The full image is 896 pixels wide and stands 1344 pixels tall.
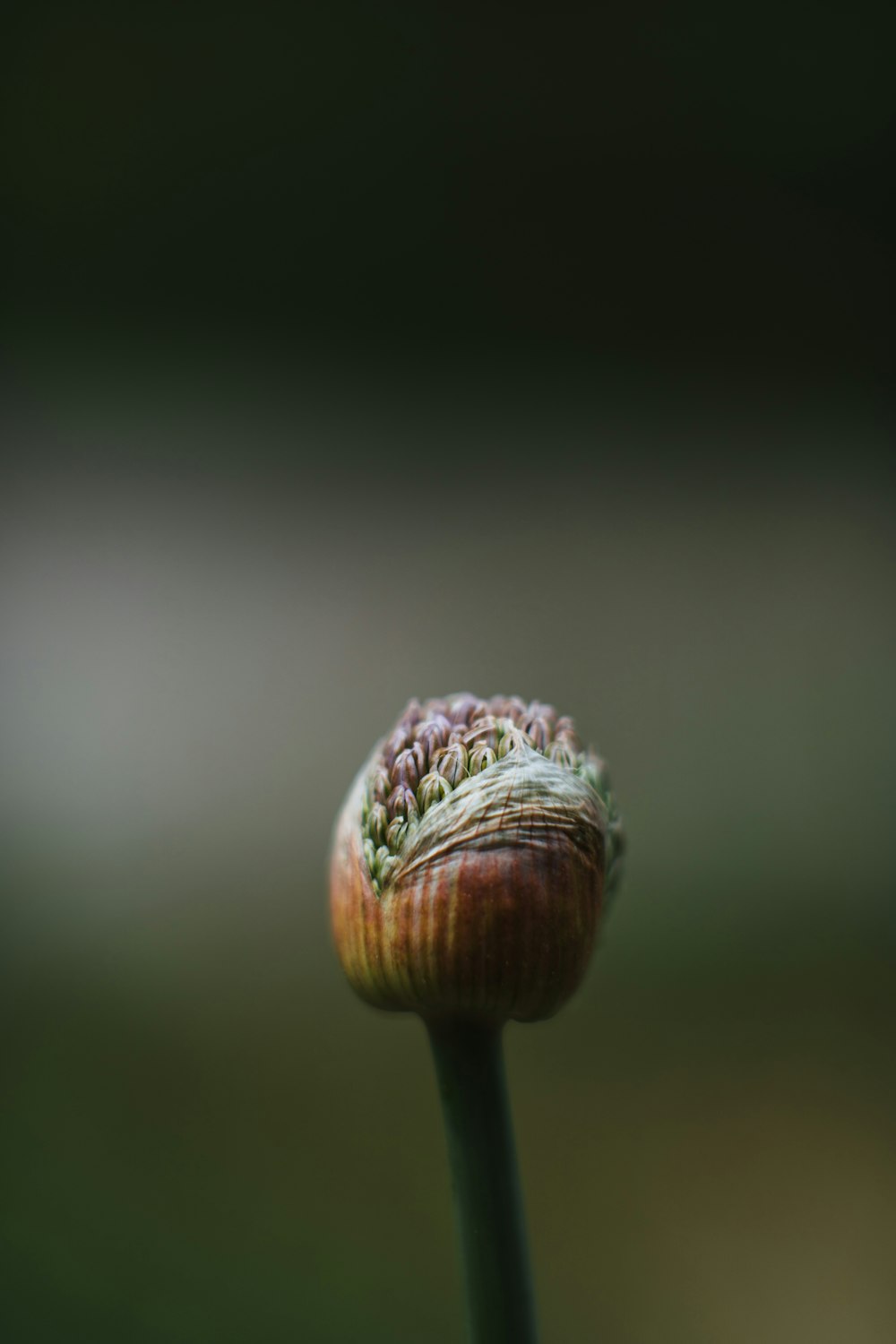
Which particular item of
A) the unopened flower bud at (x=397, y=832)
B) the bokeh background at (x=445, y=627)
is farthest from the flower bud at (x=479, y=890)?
the bokeh background at (x=445, y=627)

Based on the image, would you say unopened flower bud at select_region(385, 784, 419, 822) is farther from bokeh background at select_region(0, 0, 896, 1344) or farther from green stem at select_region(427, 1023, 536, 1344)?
bokeh background at select_region(0, 0, 896, 1344)

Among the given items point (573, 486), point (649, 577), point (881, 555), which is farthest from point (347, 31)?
point (881, 555)

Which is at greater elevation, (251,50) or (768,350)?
(251,50)

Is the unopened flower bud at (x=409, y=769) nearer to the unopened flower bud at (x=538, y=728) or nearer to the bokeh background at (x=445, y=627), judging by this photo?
the unopened flower bud at (x=538, y=728)

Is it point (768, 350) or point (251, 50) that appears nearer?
point (251, 50)

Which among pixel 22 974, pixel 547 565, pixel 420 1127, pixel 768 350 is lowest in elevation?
pixel 420 1127

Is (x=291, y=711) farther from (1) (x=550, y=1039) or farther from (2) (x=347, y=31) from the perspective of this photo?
(2) (x=347, y=31)
